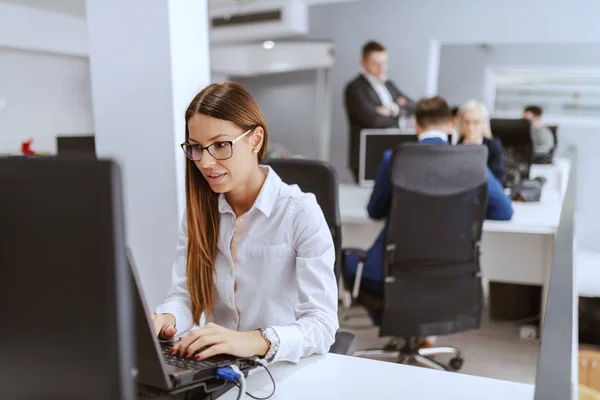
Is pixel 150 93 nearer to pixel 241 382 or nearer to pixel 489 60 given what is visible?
pixel 241 382

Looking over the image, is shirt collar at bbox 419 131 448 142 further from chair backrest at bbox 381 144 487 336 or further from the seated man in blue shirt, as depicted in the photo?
chair backrest at bbox 381 144 487 336

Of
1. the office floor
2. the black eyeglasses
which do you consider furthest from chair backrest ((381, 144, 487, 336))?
the black eyeglasses

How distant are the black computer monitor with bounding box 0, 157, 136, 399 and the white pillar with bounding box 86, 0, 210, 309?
1.37 metres

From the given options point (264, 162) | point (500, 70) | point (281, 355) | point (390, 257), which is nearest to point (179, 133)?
point (264, 162)

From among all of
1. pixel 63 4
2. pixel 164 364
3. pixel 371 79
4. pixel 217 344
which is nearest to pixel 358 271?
pixel 217 344

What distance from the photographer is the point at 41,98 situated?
569 centimetres

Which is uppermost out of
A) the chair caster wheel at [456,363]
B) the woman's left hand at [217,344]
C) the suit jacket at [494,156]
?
the suit jacket at [494,156]

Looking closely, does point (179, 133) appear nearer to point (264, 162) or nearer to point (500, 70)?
point (264, 162)

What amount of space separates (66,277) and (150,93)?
60.9 inches

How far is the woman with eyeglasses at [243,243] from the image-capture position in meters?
1.14

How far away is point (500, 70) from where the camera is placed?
273 inches

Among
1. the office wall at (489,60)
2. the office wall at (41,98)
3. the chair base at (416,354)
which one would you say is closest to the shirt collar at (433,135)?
the chair base at (416,354)

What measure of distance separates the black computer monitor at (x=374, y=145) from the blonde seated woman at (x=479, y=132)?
1.14 ft

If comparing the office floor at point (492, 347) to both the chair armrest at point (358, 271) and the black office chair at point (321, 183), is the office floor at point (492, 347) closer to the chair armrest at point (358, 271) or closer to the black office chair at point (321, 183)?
the chair armrest at point (358, 271)
